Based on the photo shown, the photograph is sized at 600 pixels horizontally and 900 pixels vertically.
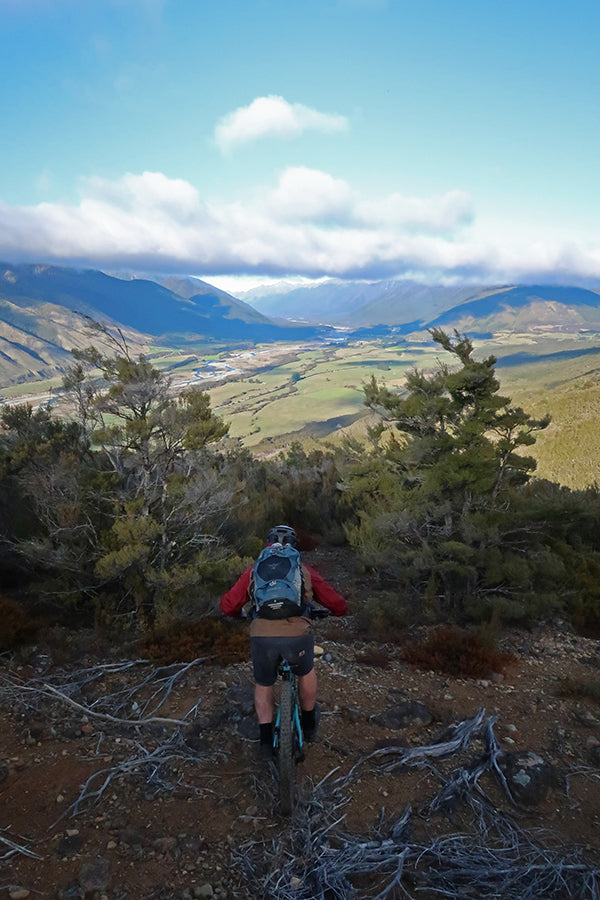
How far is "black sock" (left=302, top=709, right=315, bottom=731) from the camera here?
390 centimetres

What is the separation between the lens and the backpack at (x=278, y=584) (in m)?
3.40

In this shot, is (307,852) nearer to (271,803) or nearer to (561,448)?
(271,803)

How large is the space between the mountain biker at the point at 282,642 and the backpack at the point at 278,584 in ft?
0.23

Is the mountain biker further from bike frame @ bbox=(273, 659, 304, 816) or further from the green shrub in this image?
the green shrub

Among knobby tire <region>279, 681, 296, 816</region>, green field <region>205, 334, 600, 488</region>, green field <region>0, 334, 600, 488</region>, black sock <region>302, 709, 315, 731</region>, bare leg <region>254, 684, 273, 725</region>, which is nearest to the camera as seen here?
knobby tire <region>279, 681, 296, 816</region>

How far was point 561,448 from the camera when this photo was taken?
36.5 m

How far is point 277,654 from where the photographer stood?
135 inches

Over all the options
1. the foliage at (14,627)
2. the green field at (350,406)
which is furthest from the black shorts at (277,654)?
the green field at (350,406)

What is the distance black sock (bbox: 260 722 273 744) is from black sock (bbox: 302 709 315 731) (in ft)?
1.00

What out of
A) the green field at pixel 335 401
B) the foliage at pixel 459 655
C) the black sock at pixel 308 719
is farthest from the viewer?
the green field at pixel 335 401

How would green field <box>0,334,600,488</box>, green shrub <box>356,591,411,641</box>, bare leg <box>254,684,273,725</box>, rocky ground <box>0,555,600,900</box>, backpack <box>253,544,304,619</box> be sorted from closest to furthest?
rocky ground <box>0,555,600,900</box>, backpack <box>253,544,304,619</box>, bare leg <box>254,684,273,725</box>, green shrub <box>356,591,411,641</box>, green field <box>0,334,600,488</box>

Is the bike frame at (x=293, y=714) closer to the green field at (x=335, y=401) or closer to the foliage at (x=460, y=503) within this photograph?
the foliage at (x=460, y=503)

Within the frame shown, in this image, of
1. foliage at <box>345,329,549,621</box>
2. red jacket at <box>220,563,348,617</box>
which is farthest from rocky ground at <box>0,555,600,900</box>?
foliage at <box>345,329,549,621</box>

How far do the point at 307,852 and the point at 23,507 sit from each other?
8.52m
